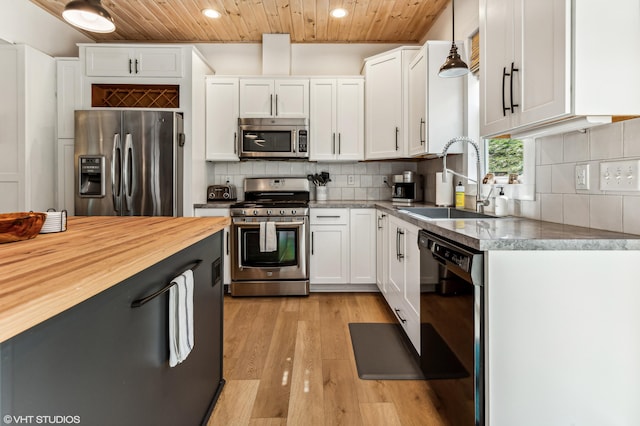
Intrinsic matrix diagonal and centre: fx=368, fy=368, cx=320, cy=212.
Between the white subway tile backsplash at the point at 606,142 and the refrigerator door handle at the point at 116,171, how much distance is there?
349cm

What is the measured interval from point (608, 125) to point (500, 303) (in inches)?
35.5

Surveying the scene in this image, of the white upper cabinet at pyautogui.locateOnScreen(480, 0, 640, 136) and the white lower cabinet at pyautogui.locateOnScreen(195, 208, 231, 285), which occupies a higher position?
the white upper cabinet at pyautogui.locateOnScreen(480, 0, 640, 136)

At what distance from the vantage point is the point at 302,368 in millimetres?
2230

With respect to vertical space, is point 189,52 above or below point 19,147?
above

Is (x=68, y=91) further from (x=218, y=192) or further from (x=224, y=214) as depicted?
(x=224, y=214)

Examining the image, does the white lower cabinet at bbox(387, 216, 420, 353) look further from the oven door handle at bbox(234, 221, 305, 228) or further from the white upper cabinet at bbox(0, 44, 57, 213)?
the white upper cabinet at bbox(0, 44, 57, 213)

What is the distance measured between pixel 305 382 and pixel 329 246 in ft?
6.00

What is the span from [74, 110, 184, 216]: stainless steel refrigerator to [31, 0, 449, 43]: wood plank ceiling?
1044 millimetres

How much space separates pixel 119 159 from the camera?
3359mm

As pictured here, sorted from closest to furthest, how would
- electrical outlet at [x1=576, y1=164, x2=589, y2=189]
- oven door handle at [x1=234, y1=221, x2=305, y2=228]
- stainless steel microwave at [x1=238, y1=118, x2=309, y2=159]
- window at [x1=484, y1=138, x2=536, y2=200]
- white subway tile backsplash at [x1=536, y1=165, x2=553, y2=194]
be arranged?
electrical outlet at [x1=576, y1=164, x2=589, y2=189]
white subway tile backsplash at [x1=536, y1=165, x2=553, y2=194]
window at [x1=484, y1=138, x2=536, y2=200]
oven door handle at [x1=234, y1=221, x2=305, y2=228]
stainless steel microwave at [x1=238, y1=118, x2=309, y2=159]

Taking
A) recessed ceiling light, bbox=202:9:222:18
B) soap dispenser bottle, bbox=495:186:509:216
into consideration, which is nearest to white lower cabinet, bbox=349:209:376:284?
soap dispenser bottle, bbox=495:186:509:216

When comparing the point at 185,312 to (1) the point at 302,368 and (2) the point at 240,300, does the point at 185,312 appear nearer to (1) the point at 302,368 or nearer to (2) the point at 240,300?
(1) the point at 302,368

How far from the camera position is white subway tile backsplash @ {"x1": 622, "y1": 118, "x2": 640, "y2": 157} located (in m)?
1.39

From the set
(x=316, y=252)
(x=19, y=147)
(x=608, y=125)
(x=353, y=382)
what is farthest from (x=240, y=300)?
(x=608, y=125)
